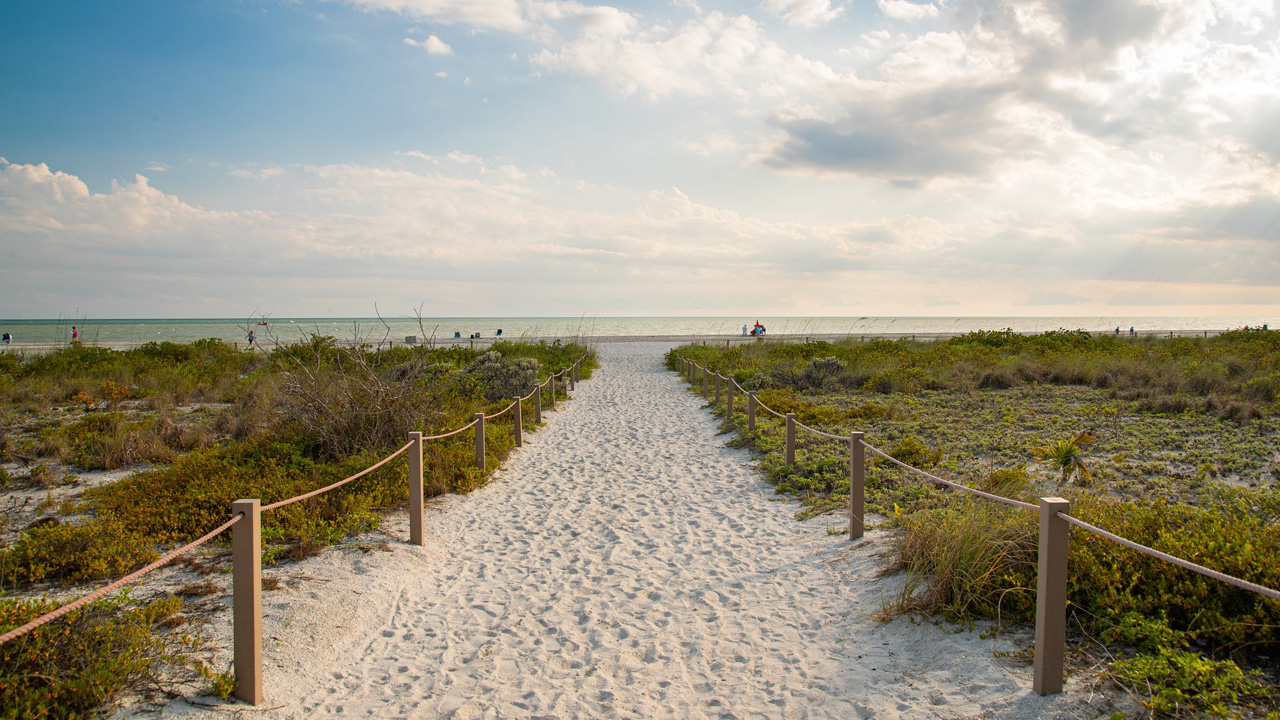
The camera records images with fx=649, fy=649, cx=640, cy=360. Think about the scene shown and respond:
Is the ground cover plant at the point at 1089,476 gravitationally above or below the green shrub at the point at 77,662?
above

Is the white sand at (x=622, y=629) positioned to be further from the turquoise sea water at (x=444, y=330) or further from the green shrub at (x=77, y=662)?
the turquoise sea water at (x=444, y=330)

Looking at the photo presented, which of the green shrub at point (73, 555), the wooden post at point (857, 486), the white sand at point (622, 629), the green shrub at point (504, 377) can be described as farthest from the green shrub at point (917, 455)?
the green shrub at point (504, 377)

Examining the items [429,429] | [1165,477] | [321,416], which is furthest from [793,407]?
[321,416]

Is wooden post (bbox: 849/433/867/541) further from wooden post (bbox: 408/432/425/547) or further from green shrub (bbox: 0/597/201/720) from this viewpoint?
green shrub (bbox: 0/597/201/720)

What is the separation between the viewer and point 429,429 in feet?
29.3

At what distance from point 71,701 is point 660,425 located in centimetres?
1052

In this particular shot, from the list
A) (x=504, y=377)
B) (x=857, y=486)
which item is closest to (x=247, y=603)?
(x=857, y=486)

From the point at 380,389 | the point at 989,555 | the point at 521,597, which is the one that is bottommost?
the point at 521,597

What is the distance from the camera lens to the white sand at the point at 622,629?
3506 millimetres

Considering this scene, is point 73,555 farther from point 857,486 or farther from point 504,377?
point 504,377

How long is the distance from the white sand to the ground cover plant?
0.41 metres

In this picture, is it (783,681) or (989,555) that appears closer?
(783,681)

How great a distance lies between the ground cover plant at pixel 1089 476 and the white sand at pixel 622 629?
1.33 ft

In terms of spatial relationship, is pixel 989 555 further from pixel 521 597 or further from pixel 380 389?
pixel 380 389
